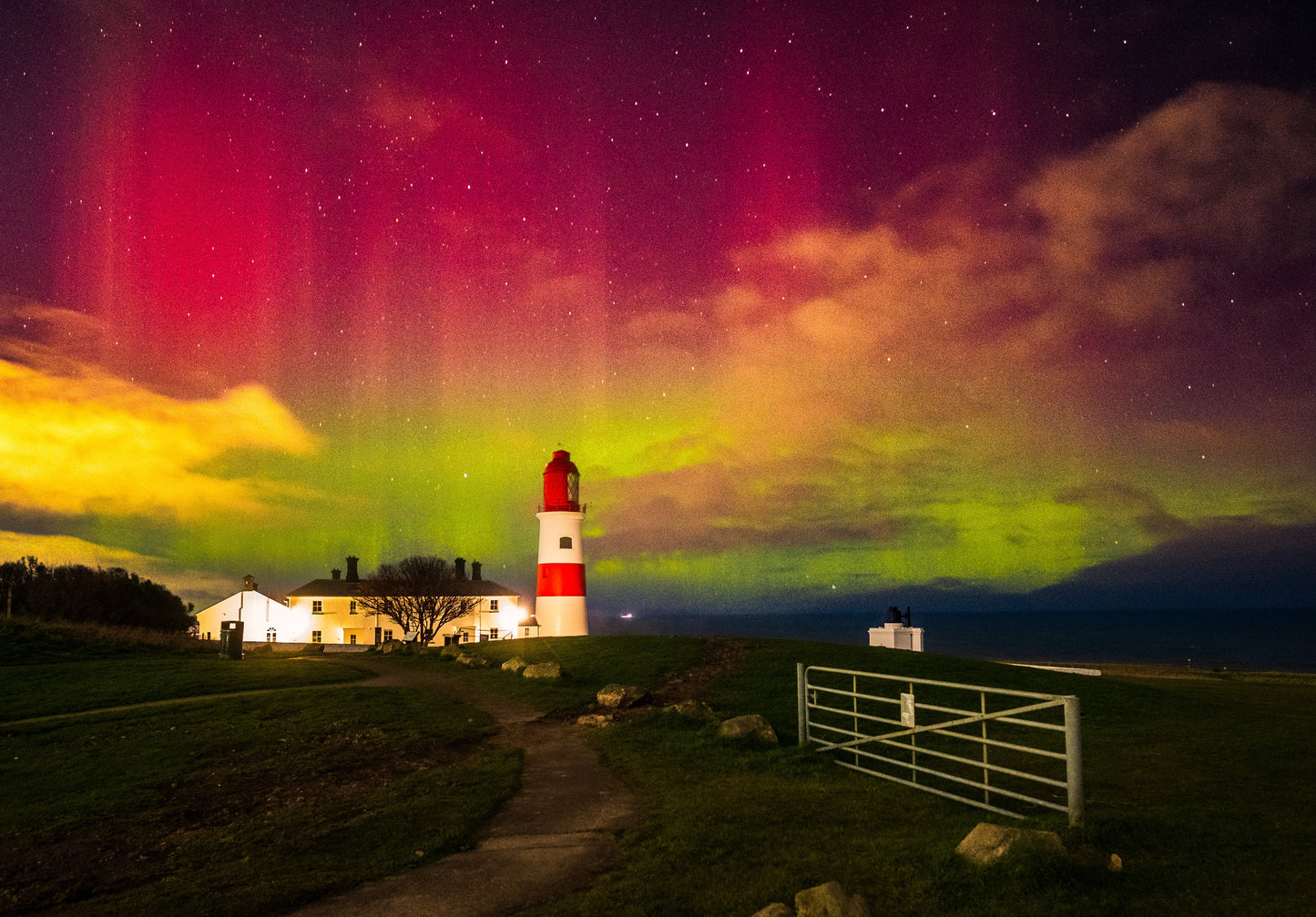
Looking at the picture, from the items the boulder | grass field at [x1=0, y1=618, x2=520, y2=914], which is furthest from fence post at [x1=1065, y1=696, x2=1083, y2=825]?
the boulder

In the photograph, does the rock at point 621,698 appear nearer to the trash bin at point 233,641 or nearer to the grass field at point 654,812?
the grass field at point 654,812

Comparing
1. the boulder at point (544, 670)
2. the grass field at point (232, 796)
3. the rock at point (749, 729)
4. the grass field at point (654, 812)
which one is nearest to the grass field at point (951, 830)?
the grass field at point (654, 812)

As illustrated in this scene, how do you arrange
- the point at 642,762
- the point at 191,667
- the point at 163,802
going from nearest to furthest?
the point at 163,802
the point at 642,762
the point at 191,667

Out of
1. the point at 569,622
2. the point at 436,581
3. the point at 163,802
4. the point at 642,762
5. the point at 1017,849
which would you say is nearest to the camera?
the point at 1017,849

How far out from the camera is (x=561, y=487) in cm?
4300

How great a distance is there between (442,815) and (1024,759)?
36.3 feet

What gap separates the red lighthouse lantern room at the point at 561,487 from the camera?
42875 mm

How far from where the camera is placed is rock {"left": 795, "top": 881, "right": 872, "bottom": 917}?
6562mm

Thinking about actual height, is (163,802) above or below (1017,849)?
below

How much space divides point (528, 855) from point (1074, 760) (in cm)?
675

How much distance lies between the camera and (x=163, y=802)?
40.9 ft

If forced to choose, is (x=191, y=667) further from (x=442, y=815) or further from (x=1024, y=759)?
(x=1024, y=759)

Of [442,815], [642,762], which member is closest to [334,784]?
[442,815]

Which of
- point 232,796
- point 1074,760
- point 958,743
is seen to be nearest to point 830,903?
point 1074,760
